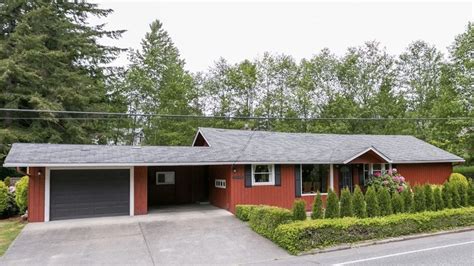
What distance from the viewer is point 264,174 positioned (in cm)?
1432

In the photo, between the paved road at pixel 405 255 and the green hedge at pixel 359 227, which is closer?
the paved road at pixel 405 255

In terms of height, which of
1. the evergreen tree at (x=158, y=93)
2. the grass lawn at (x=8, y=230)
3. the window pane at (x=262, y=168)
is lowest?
the grass lawn at (x=8, y=230)

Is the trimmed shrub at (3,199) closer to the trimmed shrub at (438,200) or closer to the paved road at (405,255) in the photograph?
the paved road at (405,255)

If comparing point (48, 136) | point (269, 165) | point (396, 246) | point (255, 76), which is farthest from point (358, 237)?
point (255, 76)

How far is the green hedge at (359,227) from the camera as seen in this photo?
345 inches

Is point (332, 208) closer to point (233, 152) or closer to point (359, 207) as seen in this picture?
point (359, 207)

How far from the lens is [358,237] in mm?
9477

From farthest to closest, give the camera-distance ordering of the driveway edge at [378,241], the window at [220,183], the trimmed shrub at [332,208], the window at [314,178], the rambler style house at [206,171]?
the window at [314,178] < the window at [220,183] < the rambler style house at [206,171] < the trimmed shrub at [332,208] < the driveway edge at [378,241]

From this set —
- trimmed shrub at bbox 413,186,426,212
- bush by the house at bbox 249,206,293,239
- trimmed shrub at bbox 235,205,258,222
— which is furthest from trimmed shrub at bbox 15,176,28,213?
trimmed shrub at bbox 413,186,426,212

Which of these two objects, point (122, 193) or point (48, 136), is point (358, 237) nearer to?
point (122, 193)

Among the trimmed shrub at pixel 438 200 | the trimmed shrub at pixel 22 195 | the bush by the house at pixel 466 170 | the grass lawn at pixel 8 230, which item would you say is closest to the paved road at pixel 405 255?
the trimmed shrub at pixel 438 200

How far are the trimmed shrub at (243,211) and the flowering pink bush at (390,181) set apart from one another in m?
6.67

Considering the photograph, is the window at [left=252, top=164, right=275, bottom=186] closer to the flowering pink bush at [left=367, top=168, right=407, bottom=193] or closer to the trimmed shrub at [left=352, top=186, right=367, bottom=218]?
the trimmed shrub at [left=352, top=186, right=367, bottom=218]

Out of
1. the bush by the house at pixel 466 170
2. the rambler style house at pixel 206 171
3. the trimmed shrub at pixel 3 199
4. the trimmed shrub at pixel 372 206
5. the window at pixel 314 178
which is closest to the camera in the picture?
the trimmed shrub at pixel 372 206
